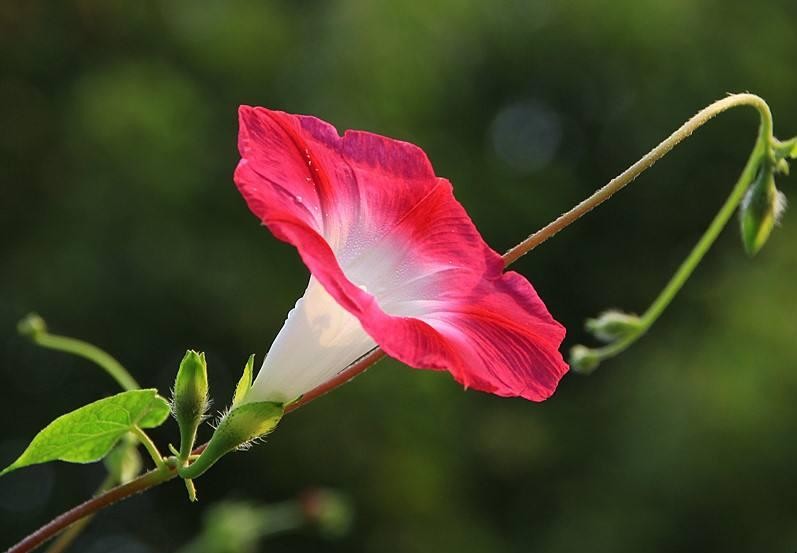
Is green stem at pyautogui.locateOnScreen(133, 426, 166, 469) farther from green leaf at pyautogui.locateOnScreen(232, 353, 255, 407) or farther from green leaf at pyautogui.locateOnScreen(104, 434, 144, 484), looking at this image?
green leaf at pyautogui.locateOnScreen(104, 434, 144, 484)

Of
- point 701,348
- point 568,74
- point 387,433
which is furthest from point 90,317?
point 568,74

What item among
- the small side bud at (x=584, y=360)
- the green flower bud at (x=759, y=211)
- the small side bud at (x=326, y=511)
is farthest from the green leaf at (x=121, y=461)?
the small side bud at (x=326, y=511)

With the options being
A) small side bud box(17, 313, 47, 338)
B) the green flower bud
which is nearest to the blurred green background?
small side bud box(17, 313, 47, 338)

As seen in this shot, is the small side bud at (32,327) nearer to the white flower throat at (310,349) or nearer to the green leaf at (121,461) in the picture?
the green leaf at (121,461)

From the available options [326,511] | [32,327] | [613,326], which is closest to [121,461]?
[32,327]

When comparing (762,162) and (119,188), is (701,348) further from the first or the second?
(762,162)
